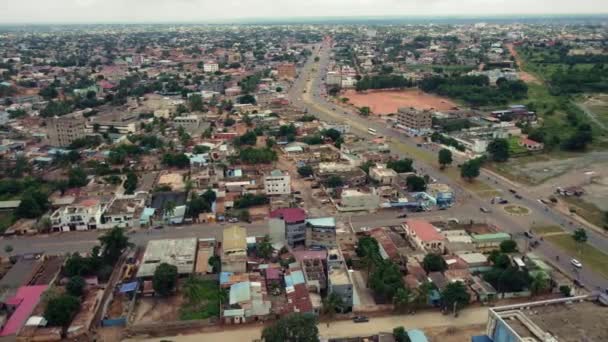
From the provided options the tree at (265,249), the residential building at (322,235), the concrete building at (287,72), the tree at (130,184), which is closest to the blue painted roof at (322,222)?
the residential building at (322,235)

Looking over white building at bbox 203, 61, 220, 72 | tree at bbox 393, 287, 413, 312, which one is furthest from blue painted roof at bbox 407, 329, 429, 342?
white building at bbox 203, 61, 220, 72

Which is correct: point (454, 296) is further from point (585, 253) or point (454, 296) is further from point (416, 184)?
point (416, 184)

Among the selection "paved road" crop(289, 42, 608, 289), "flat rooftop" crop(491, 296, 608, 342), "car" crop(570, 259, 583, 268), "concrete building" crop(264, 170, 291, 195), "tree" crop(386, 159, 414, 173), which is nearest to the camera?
"flat rooftop" crop(491, 296, 608, 342)

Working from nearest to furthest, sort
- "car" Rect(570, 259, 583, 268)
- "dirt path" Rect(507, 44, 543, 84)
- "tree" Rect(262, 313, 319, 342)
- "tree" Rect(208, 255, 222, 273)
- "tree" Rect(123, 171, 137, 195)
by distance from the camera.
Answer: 1. "tree" Rect(262, 313, 319, 342)
2. "tree" Rect(208, 255, 222, 273)
3. "car" Rect(570, 259, 583, 268)
4. "tree" Rect(123, 171, 137, 195)
5. "dirt path" Rect(507, 44, 543, 84)

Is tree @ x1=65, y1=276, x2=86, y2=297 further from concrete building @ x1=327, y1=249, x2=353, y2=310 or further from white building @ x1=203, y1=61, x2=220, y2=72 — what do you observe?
white building @ x1=203, y1=61, x2=220, y2=72

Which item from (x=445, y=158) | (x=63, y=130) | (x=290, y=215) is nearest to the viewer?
(x=290, y=215)

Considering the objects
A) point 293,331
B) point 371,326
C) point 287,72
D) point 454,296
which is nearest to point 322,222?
point 371,326

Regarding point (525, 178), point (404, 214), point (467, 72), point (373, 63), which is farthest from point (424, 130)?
point (373, 63)
